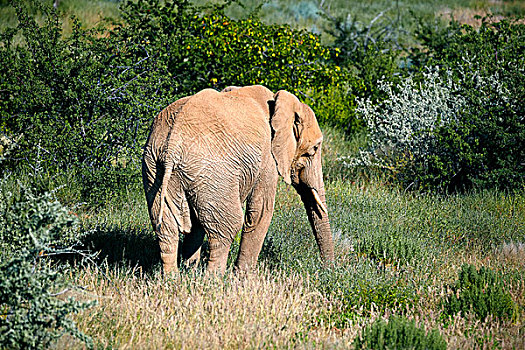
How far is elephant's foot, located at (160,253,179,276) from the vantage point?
5461 millimetres

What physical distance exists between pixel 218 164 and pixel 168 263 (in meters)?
1.04

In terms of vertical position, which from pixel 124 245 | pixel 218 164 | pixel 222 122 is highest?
pixel 222 122

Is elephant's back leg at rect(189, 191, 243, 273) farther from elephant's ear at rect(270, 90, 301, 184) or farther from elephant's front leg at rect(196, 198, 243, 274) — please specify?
elephant's ear at rect(270, 90, 301, 184)

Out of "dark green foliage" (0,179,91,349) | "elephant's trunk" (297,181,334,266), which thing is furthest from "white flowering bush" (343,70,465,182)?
"dark green foliage" (0,179,91,349)

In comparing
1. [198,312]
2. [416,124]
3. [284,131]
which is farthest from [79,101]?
[416,124]

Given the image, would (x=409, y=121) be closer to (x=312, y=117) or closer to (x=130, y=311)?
(x=312, y=117)

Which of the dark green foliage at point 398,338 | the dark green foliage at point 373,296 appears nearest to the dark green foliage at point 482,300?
the dark green foliage at point 373,296

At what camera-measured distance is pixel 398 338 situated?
15.6ft

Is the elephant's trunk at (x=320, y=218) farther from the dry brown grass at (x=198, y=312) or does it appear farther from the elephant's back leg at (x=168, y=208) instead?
the elephant's back leg at (x=168, y=208)

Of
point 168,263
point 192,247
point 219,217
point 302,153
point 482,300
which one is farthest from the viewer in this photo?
point 192,247

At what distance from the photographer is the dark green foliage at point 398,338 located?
15.2ft

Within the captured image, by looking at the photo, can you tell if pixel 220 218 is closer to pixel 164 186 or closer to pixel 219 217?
pixel 219 217

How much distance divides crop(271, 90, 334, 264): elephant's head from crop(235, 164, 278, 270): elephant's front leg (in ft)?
0.52

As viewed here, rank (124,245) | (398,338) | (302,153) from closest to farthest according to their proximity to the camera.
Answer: (398,338)
(302,153)
(124,245)
